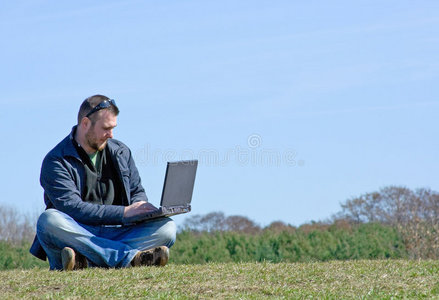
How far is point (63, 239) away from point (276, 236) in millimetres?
9143

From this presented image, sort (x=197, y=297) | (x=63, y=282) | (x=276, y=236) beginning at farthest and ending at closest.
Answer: (x=276, y=236) < (x=63, y=282) < (x=197, y=297)

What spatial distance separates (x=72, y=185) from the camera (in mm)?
7617

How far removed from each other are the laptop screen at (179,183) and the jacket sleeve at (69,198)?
575 millimetres

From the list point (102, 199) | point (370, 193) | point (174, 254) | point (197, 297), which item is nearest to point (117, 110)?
point (102, 199)

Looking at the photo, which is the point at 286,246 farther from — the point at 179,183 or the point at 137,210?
the point at 137,210

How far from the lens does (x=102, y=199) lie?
795 cm

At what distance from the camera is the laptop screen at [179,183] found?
24.2ft

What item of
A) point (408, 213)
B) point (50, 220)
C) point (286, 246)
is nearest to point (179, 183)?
point (50, 220)

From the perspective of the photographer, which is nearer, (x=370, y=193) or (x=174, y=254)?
(x=174, y=254)

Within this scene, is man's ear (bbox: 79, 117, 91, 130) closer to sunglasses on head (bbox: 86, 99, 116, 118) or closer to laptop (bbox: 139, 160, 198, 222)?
sunglasses on head (bbox: 86, 99, 116, 118)

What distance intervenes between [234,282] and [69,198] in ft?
7.84

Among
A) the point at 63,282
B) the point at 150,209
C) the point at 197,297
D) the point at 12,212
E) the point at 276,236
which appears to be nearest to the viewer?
the point at 197,297

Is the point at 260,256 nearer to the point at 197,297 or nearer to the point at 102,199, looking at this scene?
the point at 102,199

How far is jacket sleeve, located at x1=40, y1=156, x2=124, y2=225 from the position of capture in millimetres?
7445
